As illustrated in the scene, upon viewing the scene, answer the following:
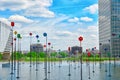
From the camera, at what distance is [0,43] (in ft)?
568

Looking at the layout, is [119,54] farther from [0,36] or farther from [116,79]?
[116,79]

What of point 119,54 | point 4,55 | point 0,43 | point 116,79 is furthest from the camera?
point 119,54

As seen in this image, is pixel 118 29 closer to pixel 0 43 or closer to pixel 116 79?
pixel 0 43

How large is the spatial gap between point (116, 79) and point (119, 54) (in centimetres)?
14982

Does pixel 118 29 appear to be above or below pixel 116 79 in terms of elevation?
above

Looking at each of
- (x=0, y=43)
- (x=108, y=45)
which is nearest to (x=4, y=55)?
(x=0, y=43)

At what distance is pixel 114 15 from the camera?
627ft

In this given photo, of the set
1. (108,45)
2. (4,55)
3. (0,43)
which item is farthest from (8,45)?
(108,45)

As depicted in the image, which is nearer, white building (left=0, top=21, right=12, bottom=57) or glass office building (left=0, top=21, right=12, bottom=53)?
white building (left=0, top=21, right=12, bottom=57)

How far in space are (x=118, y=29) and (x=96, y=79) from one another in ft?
508

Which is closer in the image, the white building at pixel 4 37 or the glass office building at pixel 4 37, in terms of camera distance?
the white building at pixel 4 37

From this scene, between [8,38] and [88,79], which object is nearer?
[88,79]

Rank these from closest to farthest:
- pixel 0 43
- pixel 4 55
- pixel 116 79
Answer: pixel 116 79 < pixel 4 55 < pixel 0 43

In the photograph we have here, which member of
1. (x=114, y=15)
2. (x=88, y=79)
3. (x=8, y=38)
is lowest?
(x=88, y=79)
